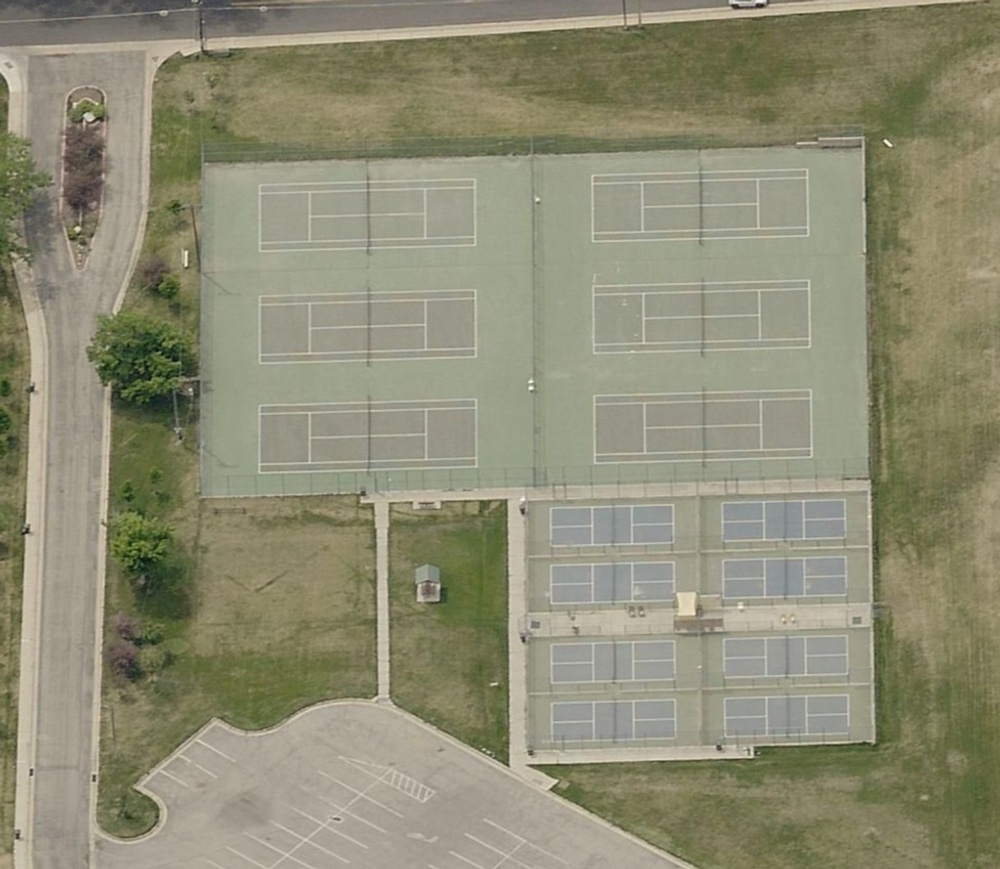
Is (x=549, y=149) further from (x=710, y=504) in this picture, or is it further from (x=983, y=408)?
(x=983, y=408)

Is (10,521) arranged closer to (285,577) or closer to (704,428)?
(285,577)

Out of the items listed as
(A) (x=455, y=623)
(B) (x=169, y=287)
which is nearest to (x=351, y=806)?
(A) (x=455, y=623)

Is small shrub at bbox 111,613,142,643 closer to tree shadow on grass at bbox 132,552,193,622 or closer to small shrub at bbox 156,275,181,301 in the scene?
tree shadow on grass at bbox 132,552,193,622

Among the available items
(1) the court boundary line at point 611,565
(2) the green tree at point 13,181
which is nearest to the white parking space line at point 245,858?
(1) the court boundary line at point 611,565

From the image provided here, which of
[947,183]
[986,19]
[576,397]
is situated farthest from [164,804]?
[986,19]

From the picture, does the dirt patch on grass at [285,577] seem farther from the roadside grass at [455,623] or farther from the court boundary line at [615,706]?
the court boundary line at [615,706]

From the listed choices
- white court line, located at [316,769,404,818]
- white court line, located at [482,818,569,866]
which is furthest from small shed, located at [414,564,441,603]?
white court line, located at [482,818,569,866]

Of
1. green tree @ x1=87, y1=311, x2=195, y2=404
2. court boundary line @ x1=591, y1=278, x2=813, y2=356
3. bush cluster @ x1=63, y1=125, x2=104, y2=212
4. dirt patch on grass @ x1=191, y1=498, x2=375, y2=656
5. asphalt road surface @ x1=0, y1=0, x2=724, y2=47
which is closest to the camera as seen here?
green tree @ x1=87, y1=311, x2=195, y2=404
